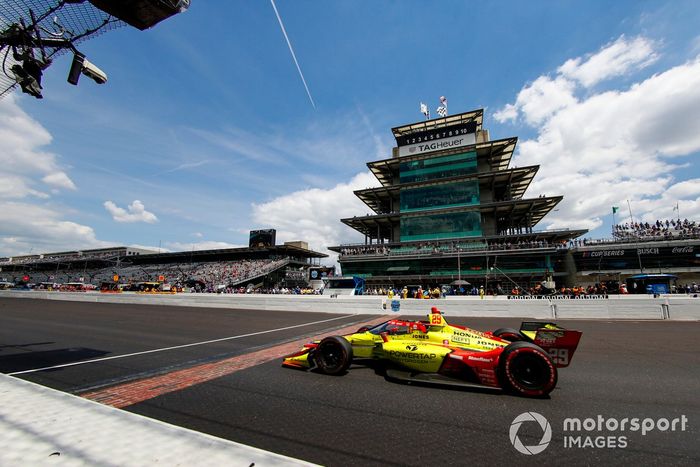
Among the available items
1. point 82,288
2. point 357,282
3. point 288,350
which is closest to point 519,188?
point 357,282

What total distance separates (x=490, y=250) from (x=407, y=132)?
26.3 metres

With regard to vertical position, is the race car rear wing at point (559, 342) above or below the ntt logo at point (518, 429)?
above

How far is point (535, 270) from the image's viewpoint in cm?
4056

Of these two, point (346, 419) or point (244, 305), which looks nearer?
point (346, 419)

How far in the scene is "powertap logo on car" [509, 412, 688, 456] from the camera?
3.32 metres

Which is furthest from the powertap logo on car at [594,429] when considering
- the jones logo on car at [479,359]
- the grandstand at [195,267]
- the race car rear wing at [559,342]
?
the grandstand at [195,267]

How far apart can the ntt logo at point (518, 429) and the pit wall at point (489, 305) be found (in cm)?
1500

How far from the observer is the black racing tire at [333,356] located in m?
6.00

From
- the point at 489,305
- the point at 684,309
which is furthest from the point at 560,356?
the point at 684,309

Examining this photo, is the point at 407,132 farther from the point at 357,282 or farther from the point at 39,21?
the point at 39,21

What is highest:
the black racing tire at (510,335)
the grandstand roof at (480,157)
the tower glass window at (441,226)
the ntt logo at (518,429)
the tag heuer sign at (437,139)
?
the tag heuer sign at (437,139)

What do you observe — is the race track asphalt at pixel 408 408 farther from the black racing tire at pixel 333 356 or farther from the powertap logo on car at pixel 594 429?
the black racing tire at pixel 333 356

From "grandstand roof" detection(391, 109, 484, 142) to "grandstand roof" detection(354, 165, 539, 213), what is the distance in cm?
1062

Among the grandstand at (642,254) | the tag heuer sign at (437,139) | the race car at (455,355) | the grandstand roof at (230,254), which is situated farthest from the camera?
the grandstand roof at (230,254)
